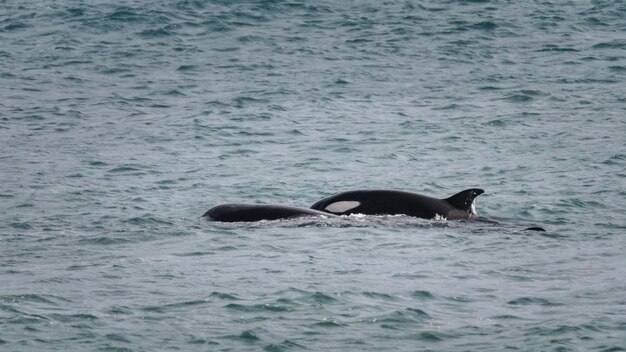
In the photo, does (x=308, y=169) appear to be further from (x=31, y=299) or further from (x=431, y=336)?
(x=431, y=336)

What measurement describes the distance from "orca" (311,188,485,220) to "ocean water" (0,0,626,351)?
35 centimetres

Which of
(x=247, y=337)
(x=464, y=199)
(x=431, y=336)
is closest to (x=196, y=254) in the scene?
(x=247, y=337)

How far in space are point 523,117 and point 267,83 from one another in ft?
26.0

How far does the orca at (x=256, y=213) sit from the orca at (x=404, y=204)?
1.35ft

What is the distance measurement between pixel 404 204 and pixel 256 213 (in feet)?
8.27

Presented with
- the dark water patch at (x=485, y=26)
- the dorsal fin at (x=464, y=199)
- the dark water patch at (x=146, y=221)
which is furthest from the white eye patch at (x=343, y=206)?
the dark water patch at (x=485, y=26)

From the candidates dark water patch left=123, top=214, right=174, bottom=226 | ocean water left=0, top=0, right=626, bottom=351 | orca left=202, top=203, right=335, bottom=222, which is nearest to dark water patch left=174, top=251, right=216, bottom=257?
ocean water left=0, top=0, right=626, bottom=351

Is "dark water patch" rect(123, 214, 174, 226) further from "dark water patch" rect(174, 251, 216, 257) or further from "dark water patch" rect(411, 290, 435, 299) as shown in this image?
"dark water patch" rect(411, 290, 435, 299)

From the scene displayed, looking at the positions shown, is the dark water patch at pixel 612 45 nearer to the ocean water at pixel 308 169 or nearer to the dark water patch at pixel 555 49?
the ocean water at pixel 308 169

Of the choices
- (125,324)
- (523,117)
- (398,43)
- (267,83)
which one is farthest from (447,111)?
(125,324)

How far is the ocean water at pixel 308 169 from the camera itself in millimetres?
14742

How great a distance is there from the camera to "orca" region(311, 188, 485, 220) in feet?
67.9

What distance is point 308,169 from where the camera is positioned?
26641mm

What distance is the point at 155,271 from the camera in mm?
17109
